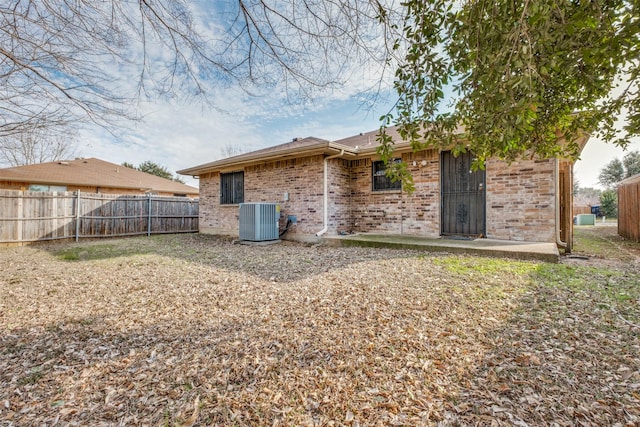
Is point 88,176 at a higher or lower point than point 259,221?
higher

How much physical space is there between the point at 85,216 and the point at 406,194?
35.7 feet

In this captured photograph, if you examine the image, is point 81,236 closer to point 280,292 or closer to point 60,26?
point 60,26

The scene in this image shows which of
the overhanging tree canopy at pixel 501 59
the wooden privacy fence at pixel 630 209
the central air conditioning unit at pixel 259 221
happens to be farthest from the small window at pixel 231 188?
the wooden privacy fence at pixel 630 209

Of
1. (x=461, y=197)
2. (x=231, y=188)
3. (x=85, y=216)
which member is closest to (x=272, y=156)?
(x=231, y=188)

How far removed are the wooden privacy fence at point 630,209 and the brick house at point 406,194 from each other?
4.93m

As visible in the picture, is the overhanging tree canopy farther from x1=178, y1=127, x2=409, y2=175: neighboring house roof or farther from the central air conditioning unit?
the central air conditioning unit

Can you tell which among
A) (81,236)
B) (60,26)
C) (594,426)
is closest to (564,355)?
(594,426)

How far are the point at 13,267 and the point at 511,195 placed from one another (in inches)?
407

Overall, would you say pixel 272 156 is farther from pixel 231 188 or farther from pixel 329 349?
pixel 329 349

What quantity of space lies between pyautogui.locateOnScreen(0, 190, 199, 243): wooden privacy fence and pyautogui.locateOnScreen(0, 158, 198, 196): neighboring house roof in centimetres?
602

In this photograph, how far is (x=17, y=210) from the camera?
8.63 metres

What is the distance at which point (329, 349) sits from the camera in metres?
2.26

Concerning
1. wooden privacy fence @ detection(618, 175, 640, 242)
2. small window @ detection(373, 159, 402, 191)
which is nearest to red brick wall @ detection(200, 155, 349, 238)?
small window @ detection(373, 159, 402, 191)

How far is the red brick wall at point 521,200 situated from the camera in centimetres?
596
